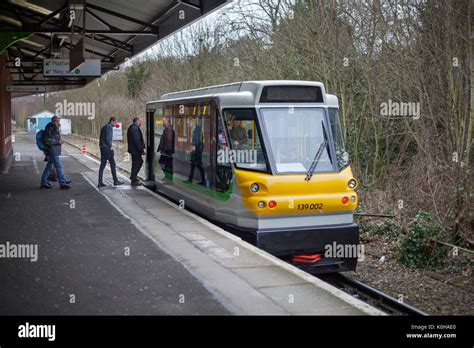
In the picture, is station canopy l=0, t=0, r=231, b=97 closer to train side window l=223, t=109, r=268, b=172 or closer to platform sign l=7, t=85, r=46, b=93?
train side window l=223, t=109, r=268, b=172

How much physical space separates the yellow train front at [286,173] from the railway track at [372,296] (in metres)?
0.33

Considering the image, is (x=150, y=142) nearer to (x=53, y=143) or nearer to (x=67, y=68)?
(x=53, y=143)

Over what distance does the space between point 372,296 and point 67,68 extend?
43.2ft

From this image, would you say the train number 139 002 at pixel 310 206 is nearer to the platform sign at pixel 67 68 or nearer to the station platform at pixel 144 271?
the station platform at pixel 144 271

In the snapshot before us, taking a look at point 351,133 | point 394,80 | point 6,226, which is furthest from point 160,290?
point 351,133

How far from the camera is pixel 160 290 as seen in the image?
22.3 ft

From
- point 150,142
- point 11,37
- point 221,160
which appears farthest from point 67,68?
point 221,160

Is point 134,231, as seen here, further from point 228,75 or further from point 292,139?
point 228,75

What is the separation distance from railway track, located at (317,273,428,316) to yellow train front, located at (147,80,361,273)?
1.07 ft

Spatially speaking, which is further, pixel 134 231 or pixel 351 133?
pixel 351 133

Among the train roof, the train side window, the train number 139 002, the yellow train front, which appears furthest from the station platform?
the train roof

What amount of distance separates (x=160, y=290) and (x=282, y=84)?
4.56m

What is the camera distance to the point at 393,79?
15445mm

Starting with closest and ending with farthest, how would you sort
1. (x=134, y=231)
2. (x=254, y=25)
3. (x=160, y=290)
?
1. (x=160, y=290)
2. (x=134, y=231)
3. (x=254, y=25)
